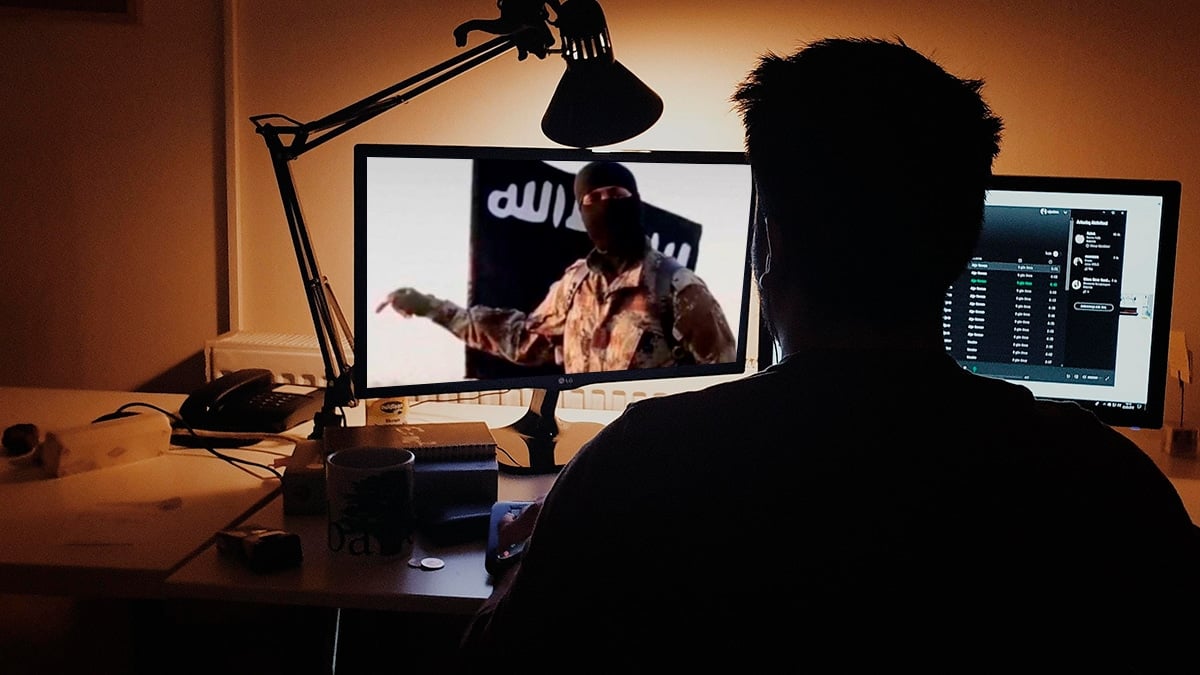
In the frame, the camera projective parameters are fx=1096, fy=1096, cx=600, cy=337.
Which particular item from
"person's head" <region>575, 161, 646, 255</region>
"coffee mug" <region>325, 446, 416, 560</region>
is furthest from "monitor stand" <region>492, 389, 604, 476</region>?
"coffee mug" <region>325, 446, 416, 560</region>

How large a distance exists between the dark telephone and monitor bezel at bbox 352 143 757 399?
26 cm

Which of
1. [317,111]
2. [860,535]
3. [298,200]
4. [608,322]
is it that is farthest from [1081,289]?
[317,111]

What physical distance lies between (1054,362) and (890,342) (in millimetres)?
928

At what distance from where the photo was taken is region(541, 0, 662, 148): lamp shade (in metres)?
1.50

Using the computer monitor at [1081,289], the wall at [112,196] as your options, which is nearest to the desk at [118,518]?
the wall at [112,196]

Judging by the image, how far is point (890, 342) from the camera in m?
0.84

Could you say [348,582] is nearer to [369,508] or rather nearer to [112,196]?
[369,508]

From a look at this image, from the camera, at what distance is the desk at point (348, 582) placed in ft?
3.73

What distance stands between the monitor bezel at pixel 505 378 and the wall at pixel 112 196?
3.28ft

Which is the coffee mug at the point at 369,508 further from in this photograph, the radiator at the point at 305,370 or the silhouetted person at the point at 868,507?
the radiator at the point at 305,370

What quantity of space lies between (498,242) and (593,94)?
0.24 meters

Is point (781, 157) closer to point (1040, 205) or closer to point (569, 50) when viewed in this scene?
point (569, 50)

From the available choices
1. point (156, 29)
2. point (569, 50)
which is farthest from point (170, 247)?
point (569, 50)

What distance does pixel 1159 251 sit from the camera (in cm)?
160
